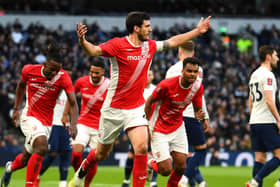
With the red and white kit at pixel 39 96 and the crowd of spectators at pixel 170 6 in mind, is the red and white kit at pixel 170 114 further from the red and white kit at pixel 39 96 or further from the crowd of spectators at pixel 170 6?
the crowd of spectators at pixel 170 6

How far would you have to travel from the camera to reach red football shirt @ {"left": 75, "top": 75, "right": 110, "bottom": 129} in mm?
12406

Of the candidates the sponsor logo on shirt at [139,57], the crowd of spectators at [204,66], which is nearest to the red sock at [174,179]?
the sponsor logo on shirt at [139,57]

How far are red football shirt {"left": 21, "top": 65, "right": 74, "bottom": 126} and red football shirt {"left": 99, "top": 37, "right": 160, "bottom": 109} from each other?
1.42 m

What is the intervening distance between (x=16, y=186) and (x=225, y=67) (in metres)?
21.3

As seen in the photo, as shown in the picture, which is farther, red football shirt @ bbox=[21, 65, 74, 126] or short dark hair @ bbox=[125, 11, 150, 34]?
red football shirt @ bbox=[21, 65, 74, 126]

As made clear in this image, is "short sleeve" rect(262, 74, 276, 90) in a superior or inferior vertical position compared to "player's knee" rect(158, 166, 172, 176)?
superior

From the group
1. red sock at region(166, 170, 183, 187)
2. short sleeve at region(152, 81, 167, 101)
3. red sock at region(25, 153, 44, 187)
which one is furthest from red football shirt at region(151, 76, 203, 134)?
red sock at region(25, 153, 44, 187)

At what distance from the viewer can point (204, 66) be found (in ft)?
105

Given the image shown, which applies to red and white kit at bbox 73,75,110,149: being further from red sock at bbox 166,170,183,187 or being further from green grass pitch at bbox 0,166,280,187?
red sock at bbox 166,170,183,187

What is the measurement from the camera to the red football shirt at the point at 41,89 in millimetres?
10422

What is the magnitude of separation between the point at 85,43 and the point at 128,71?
0.96 m

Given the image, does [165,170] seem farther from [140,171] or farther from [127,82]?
[127,82]

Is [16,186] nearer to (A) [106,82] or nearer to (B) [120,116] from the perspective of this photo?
(A) [106,82]

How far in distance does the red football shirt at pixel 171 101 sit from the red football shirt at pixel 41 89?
1.37m
